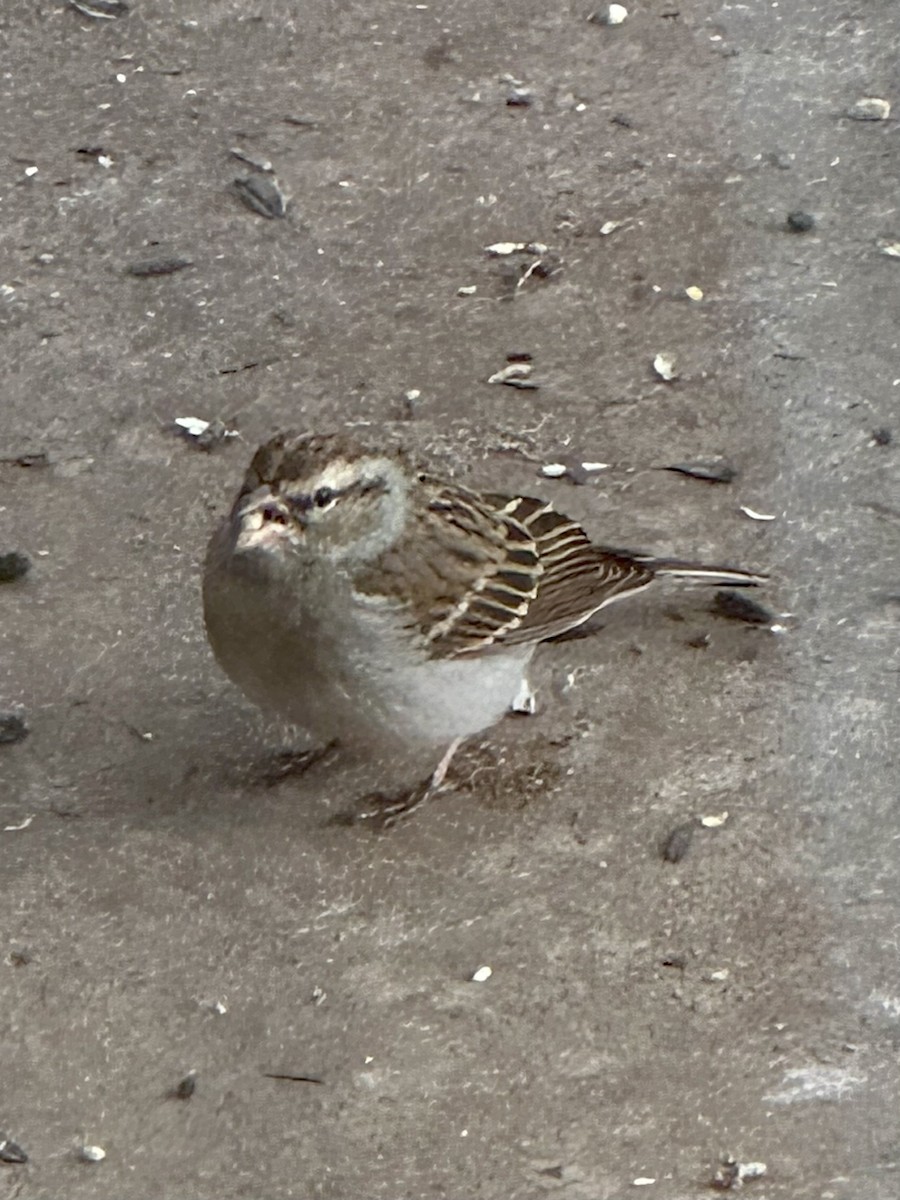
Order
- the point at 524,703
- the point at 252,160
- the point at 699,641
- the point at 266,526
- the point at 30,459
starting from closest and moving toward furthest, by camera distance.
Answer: the point at 266,526
the point at 524,703
the point at 699,641
the point at 30,459
the point at 252,160

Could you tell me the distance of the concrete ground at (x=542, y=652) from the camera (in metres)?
3.89

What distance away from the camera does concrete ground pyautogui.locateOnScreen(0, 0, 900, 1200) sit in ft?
12.8

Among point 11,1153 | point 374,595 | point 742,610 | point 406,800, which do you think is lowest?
point 11,1153

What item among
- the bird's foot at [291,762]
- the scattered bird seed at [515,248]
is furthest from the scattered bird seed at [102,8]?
the bird's foot at [291,762]

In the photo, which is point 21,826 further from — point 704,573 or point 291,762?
point 704,573

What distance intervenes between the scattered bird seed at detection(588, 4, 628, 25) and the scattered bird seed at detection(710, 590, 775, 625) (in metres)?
2.34

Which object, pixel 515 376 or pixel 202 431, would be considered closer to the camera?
pixel 202 431

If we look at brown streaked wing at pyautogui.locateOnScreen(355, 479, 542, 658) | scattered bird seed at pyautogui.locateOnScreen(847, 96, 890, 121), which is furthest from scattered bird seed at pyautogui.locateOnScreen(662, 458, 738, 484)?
scattered bird seed at pyautogui.locateOnScreen(847, 96, 890, 121)

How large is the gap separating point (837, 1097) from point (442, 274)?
262 cm

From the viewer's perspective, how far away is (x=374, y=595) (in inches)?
148

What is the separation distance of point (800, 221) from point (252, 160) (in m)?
1.66

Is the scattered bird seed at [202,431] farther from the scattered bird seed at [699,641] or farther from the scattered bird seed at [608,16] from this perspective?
the scattered bird seed at [608,16]

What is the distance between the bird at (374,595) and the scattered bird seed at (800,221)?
1.81 metres

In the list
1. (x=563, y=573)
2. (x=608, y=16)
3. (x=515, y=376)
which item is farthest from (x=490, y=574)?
(x=608, y=16)
